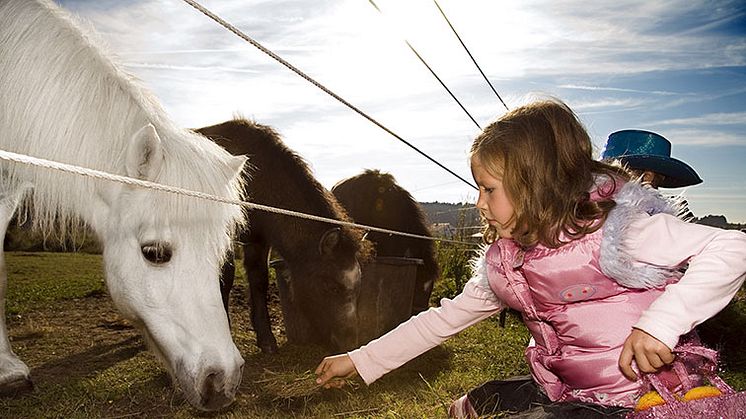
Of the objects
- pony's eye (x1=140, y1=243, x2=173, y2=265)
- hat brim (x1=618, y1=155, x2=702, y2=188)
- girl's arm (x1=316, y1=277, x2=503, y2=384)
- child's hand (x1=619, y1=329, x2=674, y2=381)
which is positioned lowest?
girl's arm (x1=316, y1=277, x2=503, y2=384)

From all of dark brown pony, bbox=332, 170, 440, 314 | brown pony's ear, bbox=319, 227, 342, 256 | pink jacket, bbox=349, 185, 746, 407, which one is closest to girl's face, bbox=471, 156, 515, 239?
pink jacket, bbox=349, 185, 746, 407

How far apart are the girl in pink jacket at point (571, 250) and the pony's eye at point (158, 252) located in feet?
2.44

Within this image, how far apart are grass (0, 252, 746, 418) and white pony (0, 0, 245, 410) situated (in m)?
0.58

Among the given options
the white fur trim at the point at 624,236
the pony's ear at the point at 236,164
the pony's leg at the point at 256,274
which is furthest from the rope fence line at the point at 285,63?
the pony's leg at the point at 256,274

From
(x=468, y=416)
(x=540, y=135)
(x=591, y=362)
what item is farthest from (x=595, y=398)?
(x=540, y=135)

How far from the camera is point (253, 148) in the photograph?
14.5 feet

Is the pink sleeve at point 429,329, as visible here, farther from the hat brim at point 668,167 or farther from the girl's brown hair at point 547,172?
Answer: the hat brim at point 668,167

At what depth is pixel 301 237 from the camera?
425 cm

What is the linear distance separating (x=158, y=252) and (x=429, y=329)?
3.53ft

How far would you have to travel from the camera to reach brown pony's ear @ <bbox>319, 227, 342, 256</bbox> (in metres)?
4.07

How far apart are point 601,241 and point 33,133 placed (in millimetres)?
2290

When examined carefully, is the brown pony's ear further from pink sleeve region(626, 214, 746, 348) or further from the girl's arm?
pink sleeve region(626, 214, 746, 348)

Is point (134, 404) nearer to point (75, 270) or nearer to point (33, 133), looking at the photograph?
point (33, 133)

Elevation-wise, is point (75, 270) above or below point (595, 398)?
below
